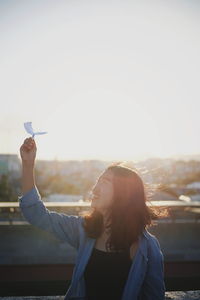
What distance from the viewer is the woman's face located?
1.86 meters

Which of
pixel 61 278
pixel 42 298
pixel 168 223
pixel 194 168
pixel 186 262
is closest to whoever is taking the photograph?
pixel 42 298

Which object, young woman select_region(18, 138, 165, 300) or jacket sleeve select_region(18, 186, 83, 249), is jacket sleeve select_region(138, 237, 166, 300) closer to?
young woman select_region(18, 138, 165, 300)

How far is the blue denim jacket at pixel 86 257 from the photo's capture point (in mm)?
1728

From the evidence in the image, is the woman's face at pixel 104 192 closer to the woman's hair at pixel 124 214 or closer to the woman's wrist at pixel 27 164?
the woman's hair at pixel 124 214

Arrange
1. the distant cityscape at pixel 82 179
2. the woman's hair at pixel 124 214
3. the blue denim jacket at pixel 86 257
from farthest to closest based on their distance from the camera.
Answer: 1. the distant cityscape at pixel 82 179
2. the woman's hair at pixel 124 214
3. the blue denim jacket at pixel 86 257

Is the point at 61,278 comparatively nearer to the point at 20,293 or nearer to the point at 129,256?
the point at 20,293

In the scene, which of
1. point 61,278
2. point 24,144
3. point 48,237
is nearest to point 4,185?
point 48,237

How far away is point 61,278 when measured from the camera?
560 cm

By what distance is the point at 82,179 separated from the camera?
7838 cm

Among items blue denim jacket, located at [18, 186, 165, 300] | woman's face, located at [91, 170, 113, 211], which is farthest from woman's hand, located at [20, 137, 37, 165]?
woman's face, located at [91, 170, 113, 211]

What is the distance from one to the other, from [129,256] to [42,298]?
2.95m

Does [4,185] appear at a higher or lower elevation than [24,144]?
lower

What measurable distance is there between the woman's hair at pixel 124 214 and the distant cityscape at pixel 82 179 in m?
0.18

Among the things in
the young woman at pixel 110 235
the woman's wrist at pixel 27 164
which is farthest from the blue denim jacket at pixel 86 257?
the woman's wrist at pixel 27 164
